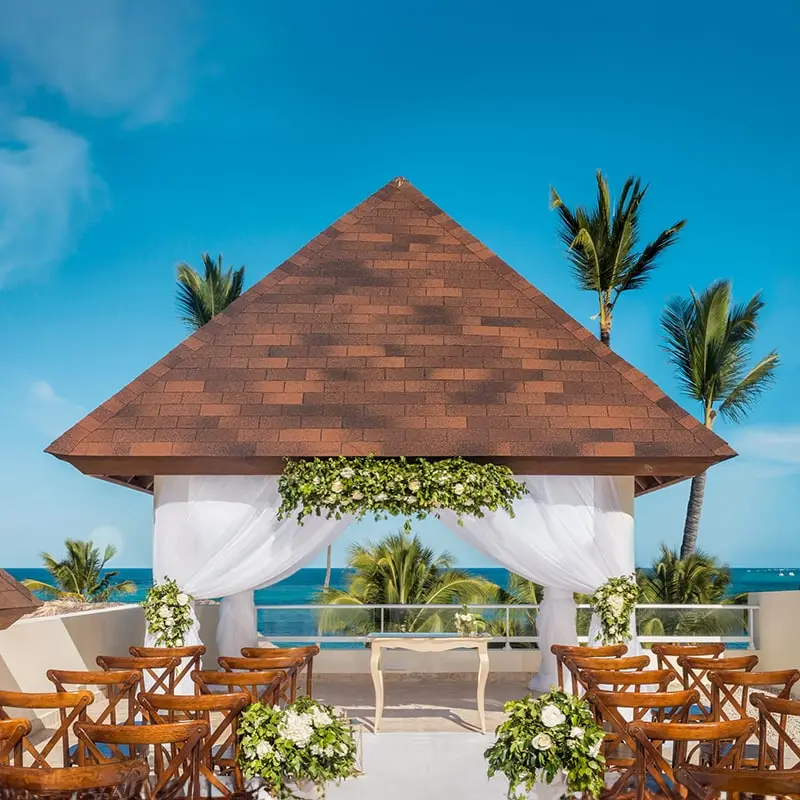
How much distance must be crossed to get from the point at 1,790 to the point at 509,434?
17.4 feet

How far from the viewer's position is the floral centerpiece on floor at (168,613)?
8664 mm

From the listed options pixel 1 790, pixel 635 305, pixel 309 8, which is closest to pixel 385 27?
pixel 309 8

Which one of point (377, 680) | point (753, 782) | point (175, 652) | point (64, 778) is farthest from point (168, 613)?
point (753, 782)

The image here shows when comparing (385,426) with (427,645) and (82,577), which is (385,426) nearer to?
(427,645)

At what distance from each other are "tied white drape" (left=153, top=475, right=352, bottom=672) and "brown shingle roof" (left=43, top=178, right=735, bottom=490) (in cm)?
29

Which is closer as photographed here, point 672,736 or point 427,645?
point 672,736

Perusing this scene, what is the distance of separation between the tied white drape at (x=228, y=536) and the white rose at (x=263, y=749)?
3.57 meters

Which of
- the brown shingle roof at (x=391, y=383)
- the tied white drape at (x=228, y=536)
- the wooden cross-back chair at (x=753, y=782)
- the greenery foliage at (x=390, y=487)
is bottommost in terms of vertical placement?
the wooden cross-back chair at (x=753, y=782)

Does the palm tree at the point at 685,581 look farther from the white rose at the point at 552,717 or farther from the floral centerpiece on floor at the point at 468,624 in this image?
the white rose at the point at 552,717

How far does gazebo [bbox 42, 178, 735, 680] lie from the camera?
8.70m

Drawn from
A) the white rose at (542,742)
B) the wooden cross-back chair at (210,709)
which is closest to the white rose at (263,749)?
the wooden cross-back chair at (210,709)

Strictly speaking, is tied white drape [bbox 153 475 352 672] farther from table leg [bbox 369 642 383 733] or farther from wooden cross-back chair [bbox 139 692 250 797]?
wooden cross-back chair [bbox 139 692 250 797]

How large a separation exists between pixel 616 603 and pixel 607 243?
12.5m

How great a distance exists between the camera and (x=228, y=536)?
8.85 metres
